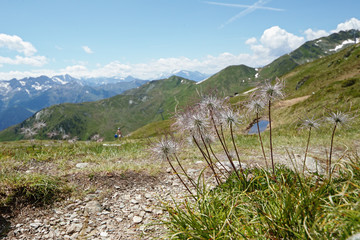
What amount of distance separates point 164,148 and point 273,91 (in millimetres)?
2574

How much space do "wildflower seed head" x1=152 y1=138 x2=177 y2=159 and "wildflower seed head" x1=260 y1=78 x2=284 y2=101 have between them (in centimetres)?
224

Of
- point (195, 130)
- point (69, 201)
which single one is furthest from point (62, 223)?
point (195, 130)

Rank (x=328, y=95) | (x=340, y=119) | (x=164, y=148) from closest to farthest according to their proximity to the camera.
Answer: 1. (x=340, y=119)
2. (x=164, y=148)
3. (x=328, y=95)

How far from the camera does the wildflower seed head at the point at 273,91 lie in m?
4.18

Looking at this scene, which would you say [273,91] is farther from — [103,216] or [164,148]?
[103,216]

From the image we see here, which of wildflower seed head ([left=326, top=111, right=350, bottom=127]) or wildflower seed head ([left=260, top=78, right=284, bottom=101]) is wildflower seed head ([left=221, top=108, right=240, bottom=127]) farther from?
wildflower seed head ([left=326, top=111, right=350, bottom=127])

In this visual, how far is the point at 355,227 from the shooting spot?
239cm

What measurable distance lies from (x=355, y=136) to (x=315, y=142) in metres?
3.89

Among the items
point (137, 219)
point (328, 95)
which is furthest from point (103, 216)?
point (328, 95)

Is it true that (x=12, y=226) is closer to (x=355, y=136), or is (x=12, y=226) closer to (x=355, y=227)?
(x=355, y=227)

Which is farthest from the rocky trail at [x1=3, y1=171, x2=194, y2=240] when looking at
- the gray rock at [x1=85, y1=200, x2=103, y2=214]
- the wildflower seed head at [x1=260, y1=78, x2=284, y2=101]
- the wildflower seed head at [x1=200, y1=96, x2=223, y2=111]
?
the wildflower seed head at [x1=260, y1=78, x2=284, y2=101]

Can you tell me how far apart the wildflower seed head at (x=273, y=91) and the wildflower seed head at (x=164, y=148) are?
224 cm

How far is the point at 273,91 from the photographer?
4.22 m

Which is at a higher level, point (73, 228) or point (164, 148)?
point (164, 148)
